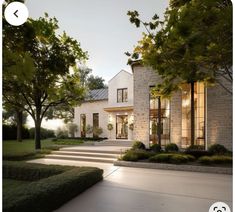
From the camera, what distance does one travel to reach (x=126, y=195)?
4.11 meters

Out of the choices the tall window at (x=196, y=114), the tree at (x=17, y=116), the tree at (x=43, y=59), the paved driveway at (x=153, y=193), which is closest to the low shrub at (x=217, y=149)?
the tall window at (x=196, y=114)

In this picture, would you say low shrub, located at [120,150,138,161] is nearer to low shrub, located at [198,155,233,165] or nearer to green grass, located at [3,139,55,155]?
low shrub, located at [198,155,233,165]

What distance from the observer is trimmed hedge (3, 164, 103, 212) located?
2832mm

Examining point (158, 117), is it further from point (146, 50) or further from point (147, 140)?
point (146, 50)

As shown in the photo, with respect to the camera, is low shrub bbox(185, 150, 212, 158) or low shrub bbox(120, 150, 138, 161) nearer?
low shrub bbox(120, 150, 138, 161)

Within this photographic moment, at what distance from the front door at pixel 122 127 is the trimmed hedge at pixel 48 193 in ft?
36.6

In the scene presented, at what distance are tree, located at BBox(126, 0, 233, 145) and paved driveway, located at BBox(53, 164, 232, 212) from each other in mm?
2445

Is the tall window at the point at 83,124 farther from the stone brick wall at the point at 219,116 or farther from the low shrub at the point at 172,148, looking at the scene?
the stone brick wall at the point at 219,116

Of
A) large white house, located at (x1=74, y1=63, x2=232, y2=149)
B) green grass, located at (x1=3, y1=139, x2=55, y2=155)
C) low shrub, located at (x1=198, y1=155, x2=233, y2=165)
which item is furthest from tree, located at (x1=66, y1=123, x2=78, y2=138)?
low shrub, located at (x1=198, y1=155, x2=233, y2=165)

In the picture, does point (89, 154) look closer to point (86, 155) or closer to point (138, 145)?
point (86, 155)

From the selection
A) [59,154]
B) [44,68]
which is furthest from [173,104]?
[44,68]

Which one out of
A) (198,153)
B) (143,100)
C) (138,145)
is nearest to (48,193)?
(198,153)

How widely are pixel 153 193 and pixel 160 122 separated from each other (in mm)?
5531

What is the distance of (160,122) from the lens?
960 centimetres
